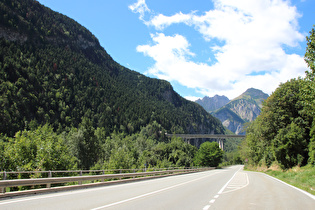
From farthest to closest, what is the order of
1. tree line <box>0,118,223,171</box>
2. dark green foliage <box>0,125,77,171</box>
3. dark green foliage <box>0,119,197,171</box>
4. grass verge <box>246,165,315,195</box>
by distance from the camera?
tree line <box>0,118,223,171</box> → dark green foliage <box>0,119,197,171</box> → dark green foliage <box>0,125,77,171</box> → grass verge <box>246,165,315,195</box>

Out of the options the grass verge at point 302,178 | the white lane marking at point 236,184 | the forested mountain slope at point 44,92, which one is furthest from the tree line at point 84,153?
the forested mountain slope at point 44,92

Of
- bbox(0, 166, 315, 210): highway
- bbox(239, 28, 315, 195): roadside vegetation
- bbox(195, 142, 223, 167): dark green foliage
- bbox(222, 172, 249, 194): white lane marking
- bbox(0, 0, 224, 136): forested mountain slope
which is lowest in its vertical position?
bbox(195, 142, 223, 167): dark green foliage

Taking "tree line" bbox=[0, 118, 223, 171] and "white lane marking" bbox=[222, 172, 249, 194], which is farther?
"tree line" bbox=[0, 118, 223, 171]

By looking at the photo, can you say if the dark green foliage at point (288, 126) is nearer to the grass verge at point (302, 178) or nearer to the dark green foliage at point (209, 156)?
the grass verge at point (302, 178)

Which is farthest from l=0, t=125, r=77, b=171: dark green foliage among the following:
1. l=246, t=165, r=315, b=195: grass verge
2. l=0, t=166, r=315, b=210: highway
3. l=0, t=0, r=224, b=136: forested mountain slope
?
l=0, t=0, r=224, b=136: forested mountain slope

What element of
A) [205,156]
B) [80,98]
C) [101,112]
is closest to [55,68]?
[80,98]

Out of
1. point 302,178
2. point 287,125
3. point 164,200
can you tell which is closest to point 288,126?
point 287,125

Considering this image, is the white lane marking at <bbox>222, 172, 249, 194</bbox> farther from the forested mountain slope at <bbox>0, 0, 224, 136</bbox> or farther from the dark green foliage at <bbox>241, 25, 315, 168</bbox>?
Result: the forested mountain slope at <bbox>0, 0, 224, 136</bbox>

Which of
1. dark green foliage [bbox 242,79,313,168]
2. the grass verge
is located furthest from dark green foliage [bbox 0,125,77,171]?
dark green foliage [bbox 242,79,313,168]

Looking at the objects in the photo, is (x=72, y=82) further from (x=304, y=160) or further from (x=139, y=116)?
(x=304, y=160)

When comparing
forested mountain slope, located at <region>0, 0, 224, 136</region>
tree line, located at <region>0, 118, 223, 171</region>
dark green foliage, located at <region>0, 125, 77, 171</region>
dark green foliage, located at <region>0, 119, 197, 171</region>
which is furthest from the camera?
forested mountain slope, located at <region>0, 0, 224, 136</region>

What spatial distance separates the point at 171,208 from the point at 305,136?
113 feet

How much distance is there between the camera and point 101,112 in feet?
561

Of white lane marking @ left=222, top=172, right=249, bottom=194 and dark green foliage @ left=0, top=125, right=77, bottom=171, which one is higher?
dark green foliage @ left=0, top=125, right=77, bottom=171
